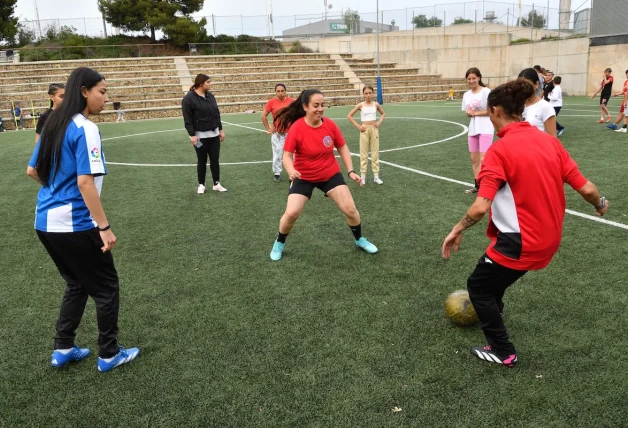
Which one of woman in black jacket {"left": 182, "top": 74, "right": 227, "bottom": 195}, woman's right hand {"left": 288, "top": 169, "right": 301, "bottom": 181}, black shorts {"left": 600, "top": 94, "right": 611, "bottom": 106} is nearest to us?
woman's right hand {"left": 288, "top": 169, "right": 301, "bottom": 181}

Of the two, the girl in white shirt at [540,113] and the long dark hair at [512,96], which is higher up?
the long dark hair at [512,96]

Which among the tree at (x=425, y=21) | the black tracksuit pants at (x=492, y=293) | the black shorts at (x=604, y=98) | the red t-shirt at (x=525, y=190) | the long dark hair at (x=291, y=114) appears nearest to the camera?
the red t-shirt at (x=525, y=190)

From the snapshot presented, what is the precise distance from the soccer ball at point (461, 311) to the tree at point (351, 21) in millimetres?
43046

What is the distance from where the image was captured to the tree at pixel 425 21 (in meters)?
42.3

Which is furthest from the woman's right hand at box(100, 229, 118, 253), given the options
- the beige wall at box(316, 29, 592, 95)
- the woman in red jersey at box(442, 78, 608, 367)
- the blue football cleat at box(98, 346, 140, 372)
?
the beige wall at box(316, 29, 592, 95)

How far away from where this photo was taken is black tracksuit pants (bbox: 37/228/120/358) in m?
3.38

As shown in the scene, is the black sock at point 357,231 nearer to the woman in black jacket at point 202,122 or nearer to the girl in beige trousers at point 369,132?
the girl in beige trousers at point 369,132

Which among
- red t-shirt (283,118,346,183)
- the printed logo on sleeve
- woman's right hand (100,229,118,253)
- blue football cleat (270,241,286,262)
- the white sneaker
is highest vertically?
the printed logo on sleeve

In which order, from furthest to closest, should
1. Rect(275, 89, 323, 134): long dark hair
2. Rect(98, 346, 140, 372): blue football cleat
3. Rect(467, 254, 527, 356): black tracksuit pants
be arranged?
Rect(275, 89, 323, 134): long dark hair
Rect(98, 346, 140, 372): blue football cleat
Rect(467, 254, 527, 356): black tracksuit pants

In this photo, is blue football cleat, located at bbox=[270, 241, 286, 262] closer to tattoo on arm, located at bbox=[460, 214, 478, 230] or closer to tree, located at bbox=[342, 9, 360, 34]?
tattoo on arm, located at bbox=[460, 214, 478, 230]

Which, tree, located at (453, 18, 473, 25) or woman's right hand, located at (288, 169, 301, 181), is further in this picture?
tree, located at (453, 18, 473, 25)

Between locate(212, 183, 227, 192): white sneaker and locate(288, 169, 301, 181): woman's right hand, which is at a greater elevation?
locate(288, 169, 301, 181): woman's right hand

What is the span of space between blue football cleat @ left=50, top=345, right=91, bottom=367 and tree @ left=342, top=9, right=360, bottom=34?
4370 cm

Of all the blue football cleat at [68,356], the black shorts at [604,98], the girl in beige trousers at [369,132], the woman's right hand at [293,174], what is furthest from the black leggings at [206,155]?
the black shorts at [604,98]
